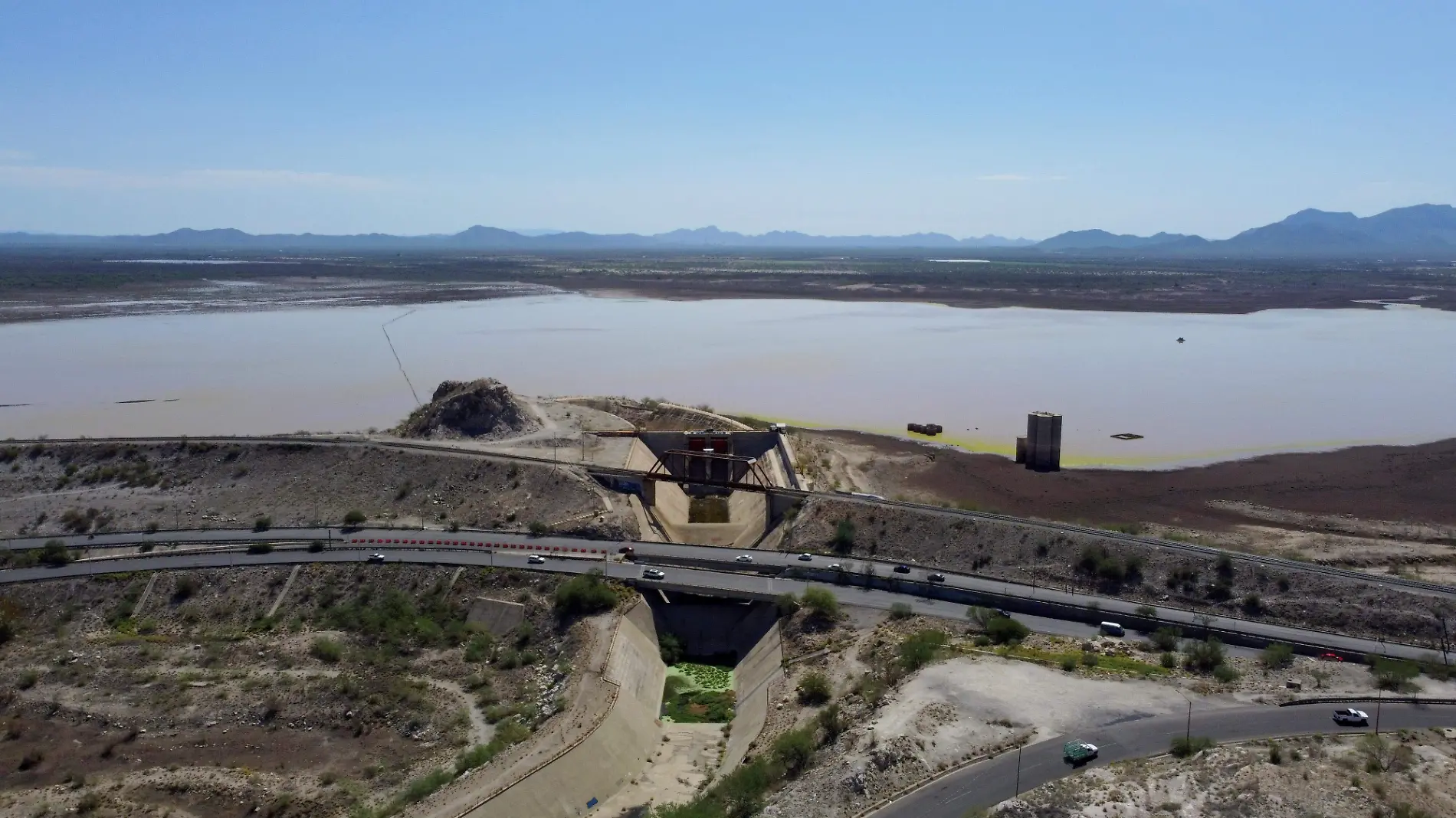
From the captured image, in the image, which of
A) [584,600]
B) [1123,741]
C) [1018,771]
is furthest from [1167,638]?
[584,600]

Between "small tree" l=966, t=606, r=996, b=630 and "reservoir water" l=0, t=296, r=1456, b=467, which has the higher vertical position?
"reservoir water" l=0, t=296, r=1456, b=467

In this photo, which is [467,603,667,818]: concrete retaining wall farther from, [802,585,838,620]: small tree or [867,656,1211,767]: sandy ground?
[867,656,1211,767]: sandy ground

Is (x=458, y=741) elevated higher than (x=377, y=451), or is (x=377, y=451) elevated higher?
(x=377, y=451)

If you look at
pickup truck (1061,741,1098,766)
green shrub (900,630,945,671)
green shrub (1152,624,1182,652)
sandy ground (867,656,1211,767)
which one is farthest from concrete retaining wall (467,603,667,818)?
green shrub (1152,624,1182,652)

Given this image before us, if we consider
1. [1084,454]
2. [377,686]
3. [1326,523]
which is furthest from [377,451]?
[1326,523]

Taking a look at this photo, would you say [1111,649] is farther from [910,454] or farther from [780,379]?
[780,379]

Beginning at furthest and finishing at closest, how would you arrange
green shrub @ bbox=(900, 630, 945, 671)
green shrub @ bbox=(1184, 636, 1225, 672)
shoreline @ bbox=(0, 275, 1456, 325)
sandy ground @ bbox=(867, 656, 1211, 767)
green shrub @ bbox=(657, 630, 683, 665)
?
1. shoreline @ bbox=(0, 275, 1456, 325)
2. green shrub @ bbox=(657, 630, 683, 665)
3. green shrub @ bbox=(900, 630, 945, 671)
4. green shrub @ bbox=(1184, 636, 1225, 672)
5. sandy ground @ bbox=(867, 656, 1211, 767)

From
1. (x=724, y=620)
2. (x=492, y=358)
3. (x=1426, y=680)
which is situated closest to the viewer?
(x=1426, y=680)
